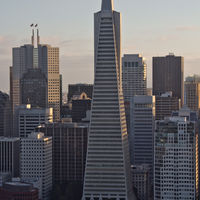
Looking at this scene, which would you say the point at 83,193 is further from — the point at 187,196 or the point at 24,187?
the point at 187,196

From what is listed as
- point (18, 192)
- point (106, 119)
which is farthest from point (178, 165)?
point (18, 192)

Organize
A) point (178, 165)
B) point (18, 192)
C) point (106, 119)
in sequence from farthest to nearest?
1. point (106, 119)
2. point (18, 192)
3. point (178, 165)

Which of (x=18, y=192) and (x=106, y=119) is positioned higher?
(x=106, y=119)

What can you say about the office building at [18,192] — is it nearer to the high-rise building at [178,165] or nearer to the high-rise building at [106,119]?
the high-rise building at [106,119]

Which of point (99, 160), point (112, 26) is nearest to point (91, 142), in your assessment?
point (99, 160)

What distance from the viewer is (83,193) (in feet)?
642

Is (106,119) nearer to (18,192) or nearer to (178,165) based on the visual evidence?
(178,165)

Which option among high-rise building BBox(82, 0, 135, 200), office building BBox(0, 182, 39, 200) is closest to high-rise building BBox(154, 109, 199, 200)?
high-rise building BBox(82, 0, 135, 200)

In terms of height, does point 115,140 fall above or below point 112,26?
below

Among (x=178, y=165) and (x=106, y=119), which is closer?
(x=178, y=165)

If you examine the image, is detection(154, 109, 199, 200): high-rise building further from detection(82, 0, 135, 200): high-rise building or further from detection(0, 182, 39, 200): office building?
detection(0, 182, 39, 200): office building

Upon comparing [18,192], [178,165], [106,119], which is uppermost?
[106,119]

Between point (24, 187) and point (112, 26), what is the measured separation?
1882 inches

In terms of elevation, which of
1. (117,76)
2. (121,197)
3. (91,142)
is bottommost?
(121,197)
